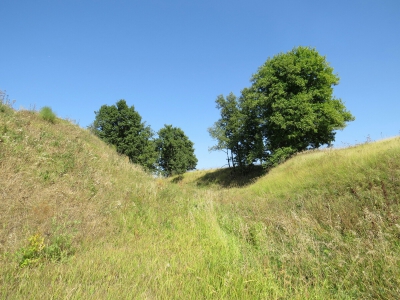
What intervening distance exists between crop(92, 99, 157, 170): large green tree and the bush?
17.7 metres

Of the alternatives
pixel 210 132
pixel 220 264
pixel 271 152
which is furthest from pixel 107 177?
pixel 210 132

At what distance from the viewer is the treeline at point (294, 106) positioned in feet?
71.3

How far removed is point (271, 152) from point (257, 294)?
75.9 ft

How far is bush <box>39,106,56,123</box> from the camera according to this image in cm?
1355

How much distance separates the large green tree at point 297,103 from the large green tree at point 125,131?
677 inches

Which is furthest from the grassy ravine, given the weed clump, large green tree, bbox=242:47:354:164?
large green tree, bbox=242:47:354:164

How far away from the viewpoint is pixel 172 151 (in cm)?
5056

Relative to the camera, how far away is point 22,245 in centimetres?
398

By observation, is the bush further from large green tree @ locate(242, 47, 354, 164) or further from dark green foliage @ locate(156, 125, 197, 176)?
dark green foliage @ locate(156, 125, 197, 176)

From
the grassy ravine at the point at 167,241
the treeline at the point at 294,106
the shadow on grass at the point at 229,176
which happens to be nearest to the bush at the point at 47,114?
the grassy ravine at the point at 167,241

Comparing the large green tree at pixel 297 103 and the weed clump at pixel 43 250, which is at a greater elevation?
the large green tree at pixel 297 103

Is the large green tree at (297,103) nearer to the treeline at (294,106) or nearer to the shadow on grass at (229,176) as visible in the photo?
the treeline at (294,106)

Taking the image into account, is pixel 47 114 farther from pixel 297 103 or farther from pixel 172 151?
pixel 172 151

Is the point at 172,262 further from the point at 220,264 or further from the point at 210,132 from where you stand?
the point at 210,132
